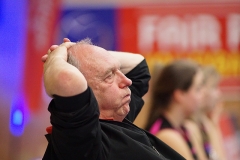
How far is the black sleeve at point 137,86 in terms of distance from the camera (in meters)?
2.08

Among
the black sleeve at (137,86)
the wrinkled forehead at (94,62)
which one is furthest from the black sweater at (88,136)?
the black sleeve at (137,86)

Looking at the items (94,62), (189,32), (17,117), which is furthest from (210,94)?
(94,62)

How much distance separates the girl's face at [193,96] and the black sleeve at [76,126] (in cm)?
172

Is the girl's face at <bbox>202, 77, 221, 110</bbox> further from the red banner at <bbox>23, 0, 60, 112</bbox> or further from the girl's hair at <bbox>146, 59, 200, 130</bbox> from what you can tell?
the red banner at <bbox>23, 0, 60, 112</bbox>

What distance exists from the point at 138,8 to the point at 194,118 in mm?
1323

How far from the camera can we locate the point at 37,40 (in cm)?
401

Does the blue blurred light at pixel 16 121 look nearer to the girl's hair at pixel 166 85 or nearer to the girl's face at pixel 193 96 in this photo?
the girl's hair at pixel 166 85

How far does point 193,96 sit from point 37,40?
1242 millimetres

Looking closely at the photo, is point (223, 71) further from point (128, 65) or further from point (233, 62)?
point (128, 65)

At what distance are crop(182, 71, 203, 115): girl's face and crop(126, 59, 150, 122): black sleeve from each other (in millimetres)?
1059

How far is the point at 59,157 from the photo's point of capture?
1.60m

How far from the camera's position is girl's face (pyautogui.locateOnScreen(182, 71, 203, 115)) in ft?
10.7

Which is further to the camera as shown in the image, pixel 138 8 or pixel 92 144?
pixel 138 8

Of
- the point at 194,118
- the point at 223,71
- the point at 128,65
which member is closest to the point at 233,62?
the point at 223,71
